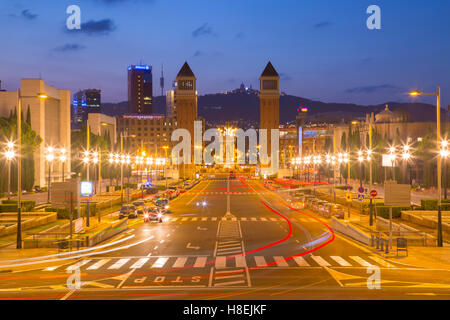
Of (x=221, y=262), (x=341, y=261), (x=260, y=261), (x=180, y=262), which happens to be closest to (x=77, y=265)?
(x=180, y=262)

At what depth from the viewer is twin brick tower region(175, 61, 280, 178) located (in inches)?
6668

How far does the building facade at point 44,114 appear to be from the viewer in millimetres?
86688

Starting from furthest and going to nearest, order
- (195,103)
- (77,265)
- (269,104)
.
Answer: (195,103) < (269,104) < (77,265)

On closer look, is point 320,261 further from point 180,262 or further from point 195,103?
point 195,103

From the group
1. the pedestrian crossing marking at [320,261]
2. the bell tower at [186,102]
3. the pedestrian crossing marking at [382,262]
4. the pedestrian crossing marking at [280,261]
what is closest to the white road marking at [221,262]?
the pedestrian crossing marking at [280,261]

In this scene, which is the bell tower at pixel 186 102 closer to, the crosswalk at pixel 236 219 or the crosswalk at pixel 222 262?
the crosswalk at pixel 236 219

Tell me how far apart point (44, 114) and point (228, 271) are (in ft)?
264

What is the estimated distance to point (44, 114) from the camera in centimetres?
9181

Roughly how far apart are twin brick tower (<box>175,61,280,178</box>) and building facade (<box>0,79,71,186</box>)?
236 feet

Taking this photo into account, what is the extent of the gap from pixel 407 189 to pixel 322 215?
19.4 meters

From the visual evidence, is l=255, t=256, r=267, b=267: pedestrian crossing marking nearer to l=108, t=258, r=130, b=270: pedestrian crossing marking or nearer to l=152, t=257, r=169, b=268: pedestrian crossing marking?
l=152, t=257, r=169, b=268: pedestrian crossing marking

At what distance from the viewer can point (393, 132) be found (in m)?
124

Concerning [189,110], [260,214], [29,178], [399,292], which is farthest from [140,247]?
[189,110]

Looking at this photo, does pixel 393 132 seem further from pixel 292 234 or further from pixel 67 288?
pixel 67 288
